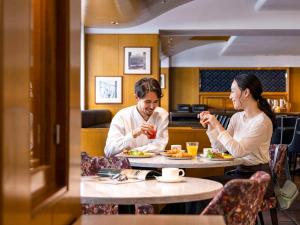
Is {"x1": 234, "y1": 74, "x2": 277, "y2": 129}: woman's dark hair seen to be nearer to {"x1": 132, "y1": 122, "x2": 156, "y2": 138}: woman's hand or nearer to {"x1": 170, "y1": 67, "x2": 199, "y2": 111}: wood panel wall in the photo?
{"x1": 132, "y1": 122, "x2": 156, "y2": 138}: woman's hand

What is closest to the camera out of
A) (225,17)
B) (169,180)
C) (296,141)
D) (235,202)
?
(235,202)

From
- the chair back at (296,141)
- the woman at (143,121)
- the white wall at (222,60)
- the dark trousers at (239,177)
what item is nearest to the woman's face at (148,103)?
the woman at (143,121)

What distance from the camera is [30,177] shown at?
3.30 feet

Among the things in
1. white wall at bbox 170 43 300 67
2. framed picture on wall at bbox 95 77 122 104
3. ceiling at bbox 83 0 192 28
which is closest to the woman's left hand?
ceiling at bbox 83 0 192 28

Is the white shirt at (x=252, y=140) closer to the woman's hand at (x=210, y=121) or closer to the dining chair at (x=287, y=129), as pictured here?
the woman's hand at (x=210, y=121)

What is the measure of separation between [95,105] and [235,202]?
290 inches

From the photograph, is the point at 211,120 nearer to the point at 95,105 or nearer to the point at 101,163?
the point at 101,163

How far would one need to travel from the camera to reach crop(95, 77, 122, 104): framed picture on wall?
919 cm

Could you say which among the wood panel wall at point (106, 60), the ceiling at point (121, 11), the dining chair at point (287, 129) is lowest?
the dining chair at point (287, 129)

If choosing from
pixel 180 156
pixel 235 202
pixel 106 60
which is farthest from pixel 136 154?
pixel 106 60

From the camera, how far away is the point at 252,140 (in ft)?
12.1

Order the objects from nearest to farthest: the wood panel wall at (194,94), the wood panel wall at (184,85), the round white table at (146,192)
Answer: the round white table at (146,192) < the wood panel wall at (194,94) < the wood panel wall at (184,85)

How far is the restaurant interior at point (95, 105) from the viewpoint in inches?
35.3

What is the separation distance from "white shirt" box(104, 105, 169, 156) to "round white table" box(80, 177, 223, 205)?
1166 mm
